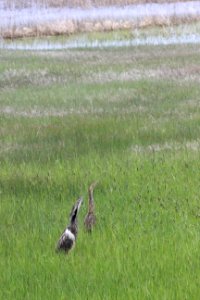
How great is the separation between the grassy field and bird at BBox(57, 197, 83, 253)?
0.31 feet

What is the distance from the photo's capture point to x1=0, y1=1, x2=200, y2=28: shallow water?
1745 inches

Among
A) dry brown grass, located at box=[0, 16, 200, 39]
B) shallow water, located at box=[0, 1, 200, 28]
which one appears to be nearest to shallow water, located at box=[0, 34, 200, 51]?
dry brown grass, located at box=[0, 16, 200, 39]

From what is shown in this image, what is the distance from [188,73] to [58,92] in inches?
158

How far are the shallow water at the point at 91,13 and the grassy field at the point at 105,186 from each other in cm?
2282

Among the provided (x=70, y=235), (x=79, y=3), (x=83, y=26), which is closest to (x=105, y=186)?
(x=70, y=235)

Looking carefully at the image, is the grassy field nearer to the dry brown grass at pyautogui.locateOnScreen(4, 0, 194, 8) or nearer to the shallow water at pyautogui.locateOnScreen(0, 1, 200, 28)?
the shallow water at pyautogui.locateOnScreen(0, 1, 200, 28)

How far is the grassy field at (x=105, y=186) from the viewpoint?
745 centimetres

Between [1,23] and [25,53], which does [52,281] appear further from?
[1,23]

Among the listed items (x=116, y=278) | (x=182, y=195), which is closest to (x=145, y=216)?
(x=182, y=195)

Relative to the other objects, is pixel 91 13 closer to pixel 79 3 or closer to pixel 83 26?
pixel 83 26

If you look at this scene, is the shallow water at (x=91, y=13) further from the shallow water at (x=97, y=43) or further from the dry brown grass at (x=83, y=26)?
the shallow water at (x=97, y=43)

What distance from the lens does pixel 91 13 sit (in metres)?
47.8

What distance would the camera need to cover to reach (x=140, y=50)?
31344 mm

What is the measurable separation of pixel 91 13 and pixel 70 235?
40705mm
